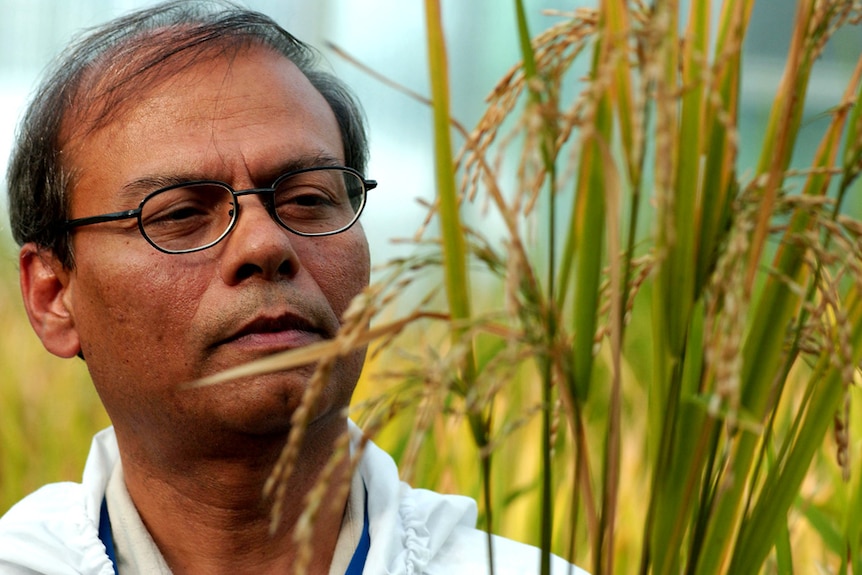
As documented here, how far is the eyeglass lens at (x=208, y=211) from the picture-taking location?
1468mm

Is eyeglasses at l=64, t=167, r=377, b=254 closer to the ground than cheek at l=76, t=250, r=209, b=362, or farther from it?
farther from it

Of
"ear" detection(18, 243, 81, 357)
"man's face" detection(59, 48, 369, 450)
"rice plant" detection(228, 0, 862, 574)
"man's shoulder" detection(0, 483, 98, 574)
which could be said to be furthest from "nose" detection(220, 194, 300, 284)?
"rice plant" detection(228, 0, 862, 574)

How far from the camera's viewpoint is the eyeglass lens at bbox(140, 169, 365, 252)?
1.47m

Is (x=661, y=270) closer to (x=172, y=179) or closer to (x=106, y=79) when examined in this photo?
(x=172, y=179)

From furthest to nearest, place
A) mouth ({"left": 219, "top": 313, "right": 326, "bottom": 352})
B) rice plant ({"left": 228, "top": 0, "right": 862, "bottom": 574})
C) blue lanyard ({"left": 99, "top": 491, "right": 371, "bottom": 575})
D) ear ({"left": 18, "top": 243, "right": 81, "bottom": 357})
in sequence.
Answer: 1. ear ({"left": 18, "top": 243, "right": 81, "bottom": 357})
2. blue lanyard ({"left": 99, "top": 491, "right": 371, "bottom": 575})
3. mouth ({"left": 219, "top": 313, "right": 326, "bottom": 352})
4. rice plant ({"left": 228, "top": 0, "right": 862, "bottom": 574})

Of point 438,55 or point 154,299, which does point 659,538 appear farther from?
point 154,299

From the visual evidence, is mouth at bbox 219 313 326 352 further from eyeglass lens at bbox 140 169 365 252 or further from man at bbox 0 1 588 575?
eyeglass lens at bbox 140 169 365 252

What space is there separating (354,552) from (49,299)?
66 centimetres

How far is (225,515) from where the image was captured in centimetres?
157

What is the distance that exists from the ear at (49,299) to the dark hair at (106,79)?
0.03 m

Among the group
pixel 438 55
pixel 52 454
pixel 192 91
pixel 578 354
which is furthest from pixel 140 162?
pixel 52 454

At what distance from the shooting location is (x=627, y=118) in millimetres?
731

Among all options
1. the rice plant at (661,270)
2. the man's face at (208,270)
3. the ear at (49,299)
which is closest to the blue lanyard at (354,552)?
the man's face at (208,270)

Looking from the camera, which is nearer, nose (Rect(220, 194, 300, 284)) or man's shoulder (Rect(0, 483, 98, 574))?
nose (Rect(220, 194, 300, 284))
